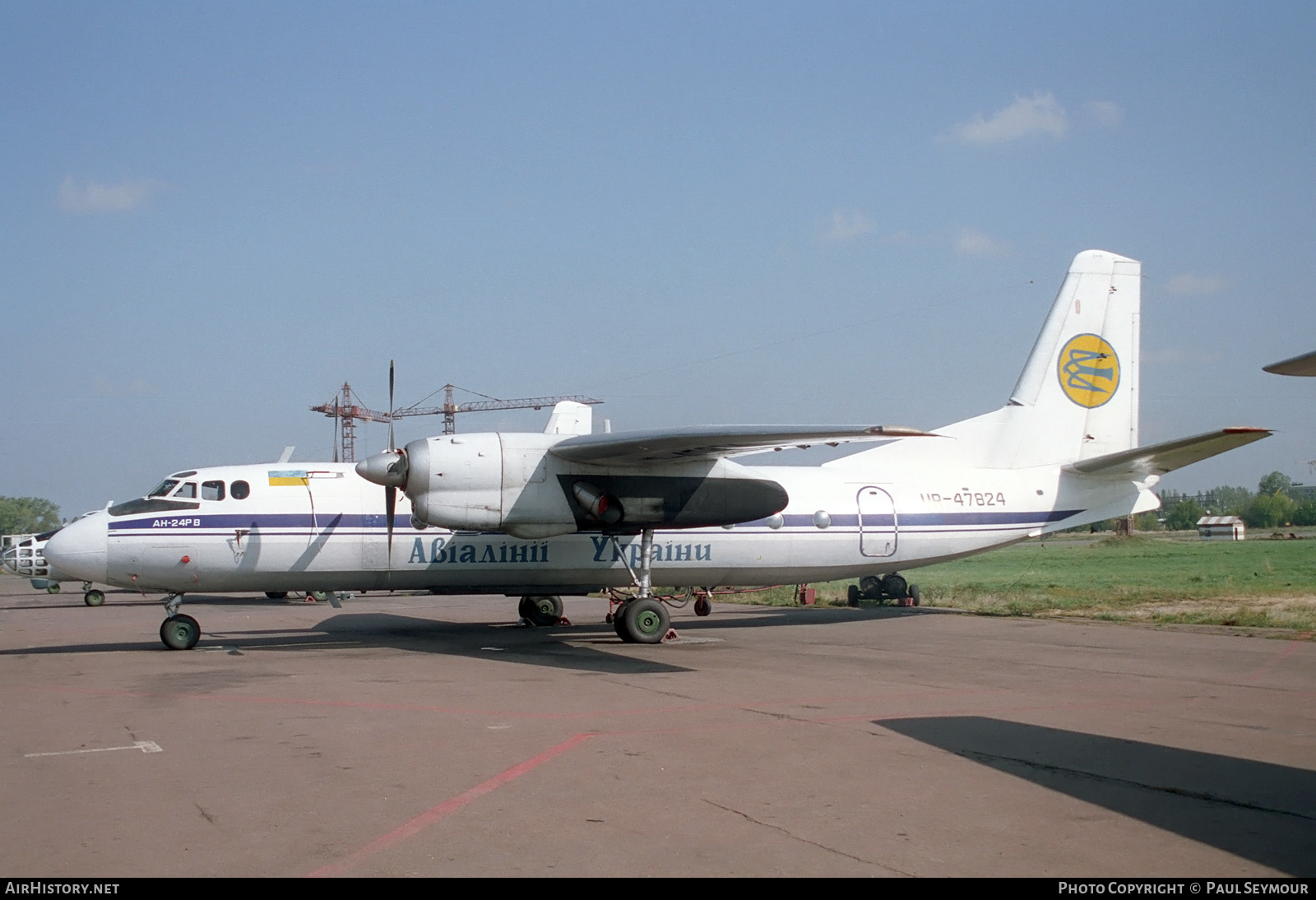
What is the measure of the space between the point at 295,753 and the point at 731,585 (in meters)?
13.5

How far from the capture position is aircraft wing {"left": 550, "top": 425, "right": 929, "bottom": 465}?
14.3 m

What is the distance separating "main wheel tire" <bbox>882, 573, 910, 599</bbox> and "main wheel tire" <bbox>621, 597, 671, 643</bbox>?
11.1 meters

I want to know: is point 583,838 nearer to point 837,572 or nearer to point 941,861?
point 941,861

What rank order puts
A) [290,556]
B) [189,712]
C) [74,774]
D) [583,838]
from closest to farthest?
[583,838] → [74,774] → [189,712] → [290,556]

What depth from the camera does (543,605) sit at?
71.9 feet

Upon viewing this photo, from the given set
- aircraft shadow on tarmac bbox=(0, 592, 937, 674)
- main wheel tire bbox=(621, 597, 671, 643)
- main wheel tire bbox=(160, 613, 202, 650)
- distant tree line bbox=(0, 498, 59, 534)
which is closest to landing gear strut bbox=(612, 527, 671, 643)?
main wheel tire bbox=(621, 597, 671, 643)

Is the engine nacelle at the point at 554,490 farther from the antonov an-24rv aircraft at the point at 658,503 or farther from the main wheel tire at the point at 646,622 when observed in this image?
the main wheel tire at the point at 646,622

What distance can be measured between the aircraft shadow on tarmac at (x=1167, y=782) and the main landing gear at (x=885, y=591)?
17.3m

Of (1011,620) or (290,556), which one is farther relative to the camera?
(1011,620)

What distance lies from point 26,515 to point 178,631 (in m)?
170

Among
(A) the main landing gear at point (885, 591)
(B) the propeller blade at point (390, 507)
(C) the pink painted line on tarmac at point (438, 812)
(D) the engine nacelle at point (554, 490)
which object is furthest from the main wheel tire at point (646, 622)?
(A) the main landing gear at point (885, 591)

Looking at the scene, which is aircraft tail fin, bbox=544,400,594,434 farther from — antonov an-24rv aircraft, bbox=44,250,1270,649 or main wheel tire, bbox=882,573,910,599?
main wheel tire, bbox=882,573,910,599

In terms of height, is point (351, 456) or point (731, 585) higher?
point (351, 456)

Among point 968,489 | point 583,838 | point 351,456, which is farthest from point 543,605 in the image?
point 351,456
